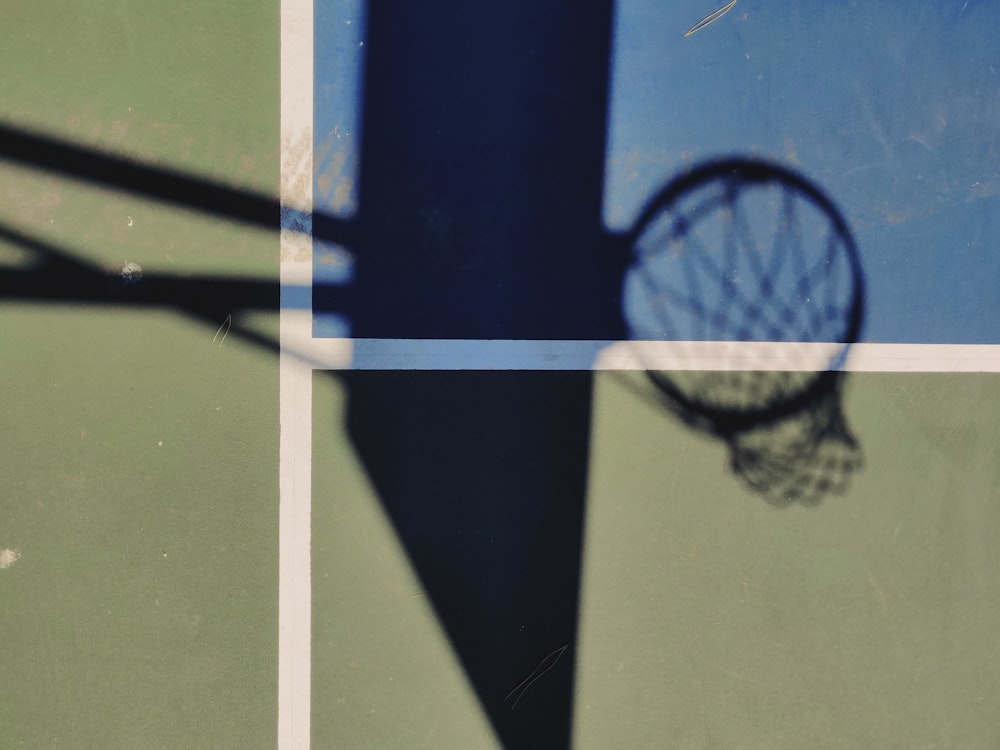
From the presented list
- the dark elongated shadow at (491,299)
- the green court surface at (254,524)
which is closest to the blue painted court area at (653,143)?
the dark elongated shadow at (491,299)

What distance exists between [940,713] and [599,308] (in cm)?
343

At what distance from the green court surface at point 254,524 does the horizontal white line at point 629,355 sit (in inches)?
3.6

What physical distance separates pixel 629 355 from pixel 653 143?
131 centimetres

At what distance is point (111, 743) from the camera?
362 cm

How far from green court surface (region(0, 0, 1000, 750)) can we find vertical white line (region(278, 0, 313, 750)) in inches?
1.9

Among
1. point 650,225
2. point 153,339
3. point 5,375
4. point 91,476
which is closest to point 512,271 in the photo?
point 650,225

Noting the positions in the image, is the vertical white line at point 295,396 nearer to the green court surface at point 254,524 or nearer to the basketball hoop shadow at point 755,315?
the green court surface at point 254,524

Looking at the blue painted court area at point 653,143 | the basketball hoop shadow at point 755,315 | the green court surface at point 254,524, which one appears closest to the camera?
the green court surface at point 254,524

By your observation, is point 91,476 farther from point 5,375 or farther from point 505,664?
point 505,664

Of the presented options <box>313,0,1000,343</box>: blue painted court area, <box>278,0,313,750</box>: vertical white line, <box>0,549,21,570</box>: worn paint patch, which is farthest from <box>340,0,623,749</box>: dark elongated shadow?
<box>0,549,21,570</box>: worn paint patch

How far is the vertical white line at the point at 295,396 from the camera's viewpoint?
142 inches

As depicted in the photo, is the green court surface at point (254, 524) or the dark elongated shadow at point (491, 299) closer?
the green court surface at point (254, 524)

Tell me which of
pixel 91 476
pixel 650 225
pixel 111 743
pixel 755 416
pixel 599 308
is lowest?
pixel 111 743

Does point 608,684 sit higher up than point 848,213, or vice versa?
point 848,213
